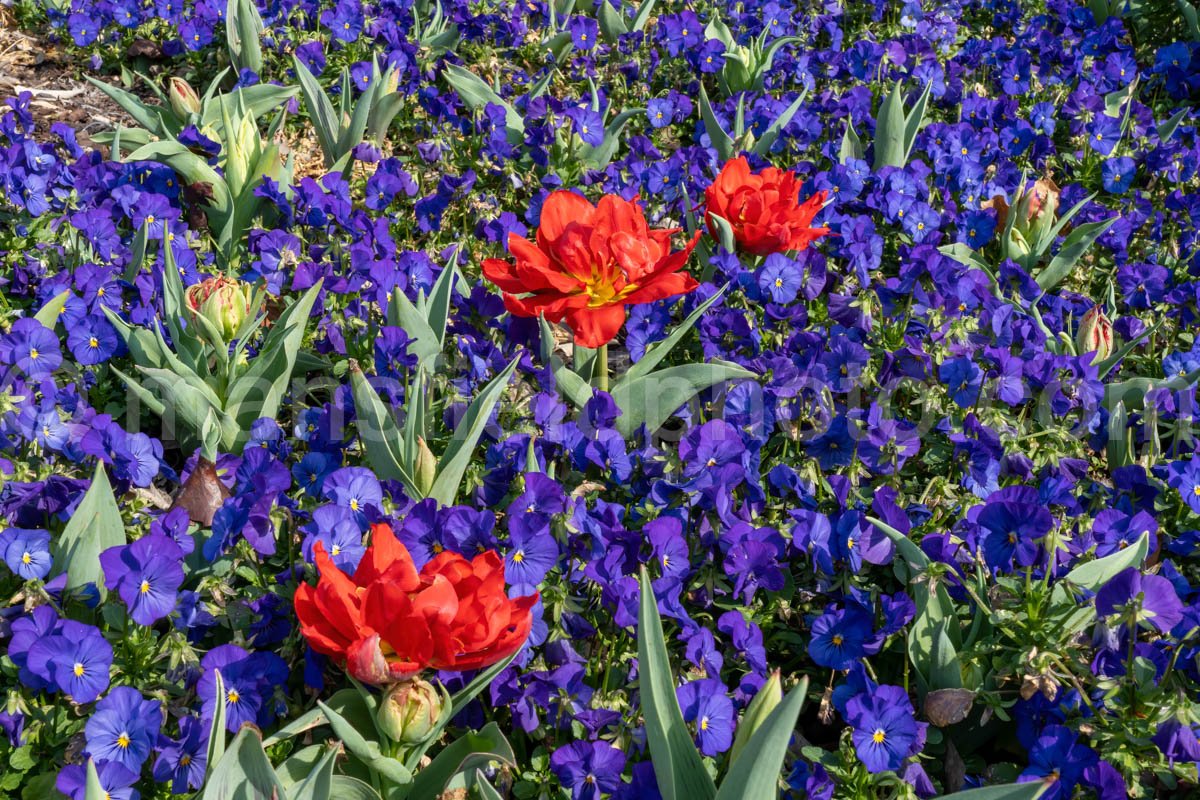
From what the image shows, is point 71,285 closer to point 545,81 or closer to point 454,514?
point 454,514

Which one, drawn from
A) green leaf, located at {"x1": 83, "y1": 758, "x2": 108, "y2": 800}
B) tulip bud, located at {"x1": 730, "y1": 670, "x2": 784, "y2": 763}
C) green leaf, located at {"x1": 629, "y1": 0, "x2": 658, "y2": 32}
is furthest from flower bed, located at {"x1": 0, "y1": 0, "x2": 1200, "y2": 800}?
green leaf, located at {"x1": 629, "y1": 0, "x2": 658, "y2": 32}

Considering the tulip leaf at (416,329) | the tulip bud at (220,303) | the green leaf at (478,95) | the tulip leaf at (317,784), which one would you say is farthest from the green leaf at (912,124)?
A: the tulip leaf at (317,784)

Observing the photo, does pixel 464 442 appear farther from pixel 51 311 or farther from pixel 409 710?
pixel 51 311

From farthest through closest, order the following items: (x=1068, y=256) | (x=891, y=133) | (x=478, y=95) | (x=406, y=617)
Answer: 1. (x=478, y=95)
2. (x=891, y=133)
3. (x=1068, y=256)
4. (x=406, y=617)

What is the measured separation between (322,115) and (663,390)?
5.36 feet

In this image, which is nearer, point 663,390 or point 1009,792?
point 1009,792

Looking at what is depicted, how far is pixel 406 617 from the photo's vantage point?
1.62 meters

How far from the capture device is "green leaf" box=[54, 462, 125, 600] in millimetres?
1953

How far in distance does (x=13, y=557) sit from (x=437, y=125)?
227 centimetres

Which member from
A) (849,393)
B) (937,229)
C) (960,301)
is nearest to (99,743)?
(849,393)

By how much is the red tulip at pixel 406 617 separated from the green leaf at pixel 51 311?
126cm

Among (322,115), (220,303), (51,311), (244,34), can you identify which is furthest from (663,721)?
(244,34)

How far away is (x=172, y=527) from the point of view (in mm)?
2014

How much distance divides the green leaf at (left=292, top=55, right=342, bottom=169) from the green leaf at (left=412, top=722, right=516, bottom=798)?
223cm
